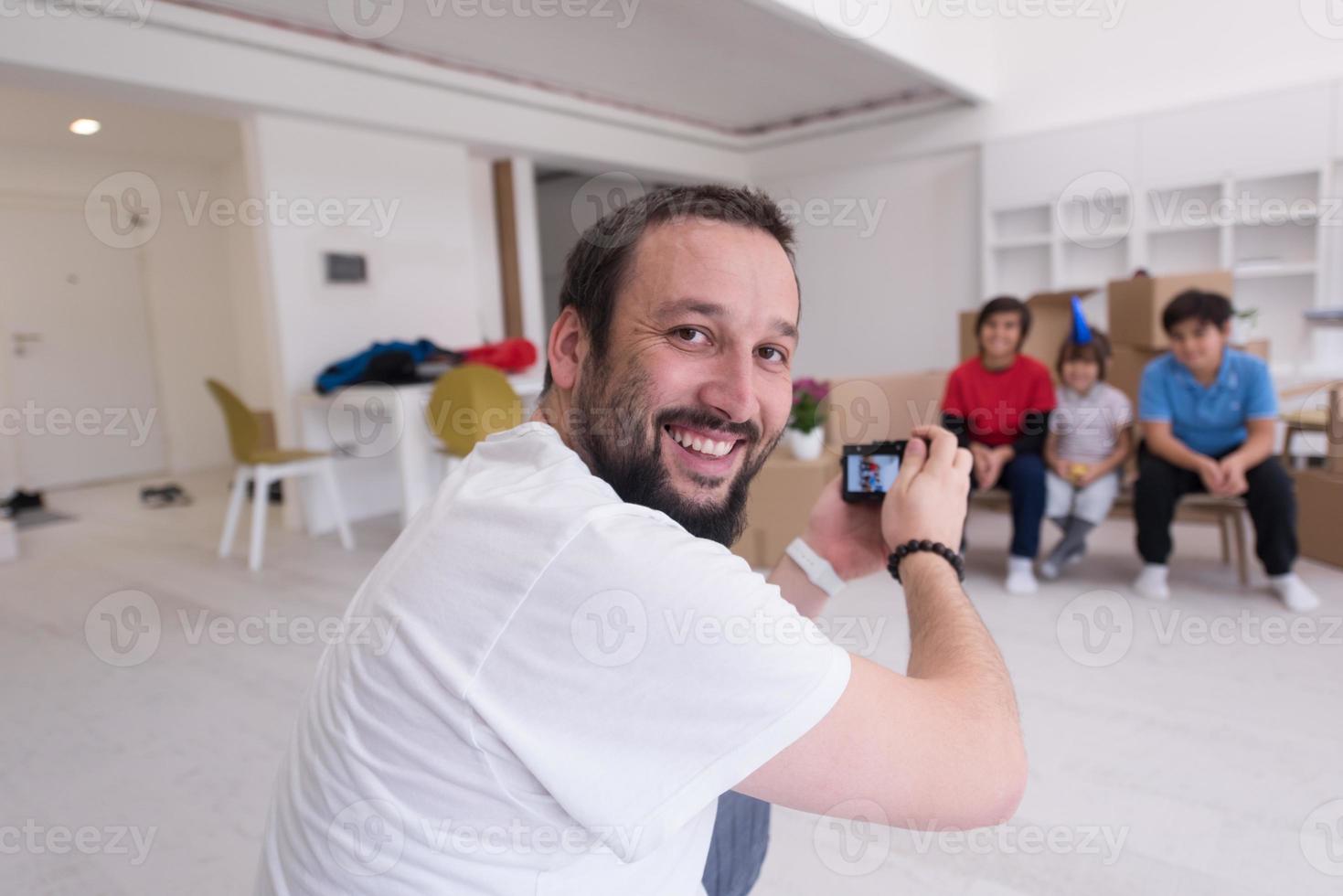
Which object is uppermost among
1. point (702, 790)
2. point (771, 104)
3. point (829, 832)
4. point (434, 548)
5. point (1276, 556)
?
point (771, 104)

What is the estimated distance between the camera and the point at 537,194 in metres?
7.88

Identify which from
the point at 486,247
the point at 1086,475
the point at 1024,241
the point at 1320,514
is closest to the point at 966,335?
the point at 1086,475

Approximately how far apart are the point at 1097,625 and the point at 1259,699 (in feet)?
1.79

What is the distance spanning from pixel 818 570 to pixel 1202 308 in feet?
7.64

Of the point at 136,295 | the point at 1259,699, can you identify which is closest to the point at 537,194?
the point at 136,295

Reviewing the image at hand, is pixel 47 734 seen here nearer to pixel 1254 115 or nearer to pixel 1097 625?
pixel 1097 625

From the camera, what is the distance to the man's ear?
896mm

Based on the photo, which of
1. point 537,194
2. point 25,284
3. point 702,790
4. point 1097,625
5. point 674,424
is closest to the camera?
point 702,790

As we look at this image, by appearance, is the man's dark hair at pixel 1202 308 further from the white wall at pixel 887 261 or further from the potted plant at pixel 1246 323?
the white wall at pixel 887 261

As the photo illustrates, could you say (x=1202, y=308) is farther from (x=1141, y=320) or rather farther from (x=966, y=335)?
(x=966, y=335)

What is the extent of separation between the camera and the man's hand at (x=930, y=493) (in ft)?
2.90

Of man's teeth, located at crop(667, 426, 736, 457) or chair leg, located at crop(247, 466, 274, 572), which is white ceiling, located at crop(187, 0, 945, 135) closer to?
chair leg, located at crop(247, 466, 274, 572)

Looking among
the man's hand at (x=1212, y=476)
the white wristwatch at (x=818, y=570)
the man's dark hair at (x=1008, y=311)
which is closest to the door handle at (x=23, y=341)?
the man's dark hair at (x=1008, y=311)

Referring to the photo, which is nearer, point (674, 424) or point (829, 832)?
point (674, 424)
